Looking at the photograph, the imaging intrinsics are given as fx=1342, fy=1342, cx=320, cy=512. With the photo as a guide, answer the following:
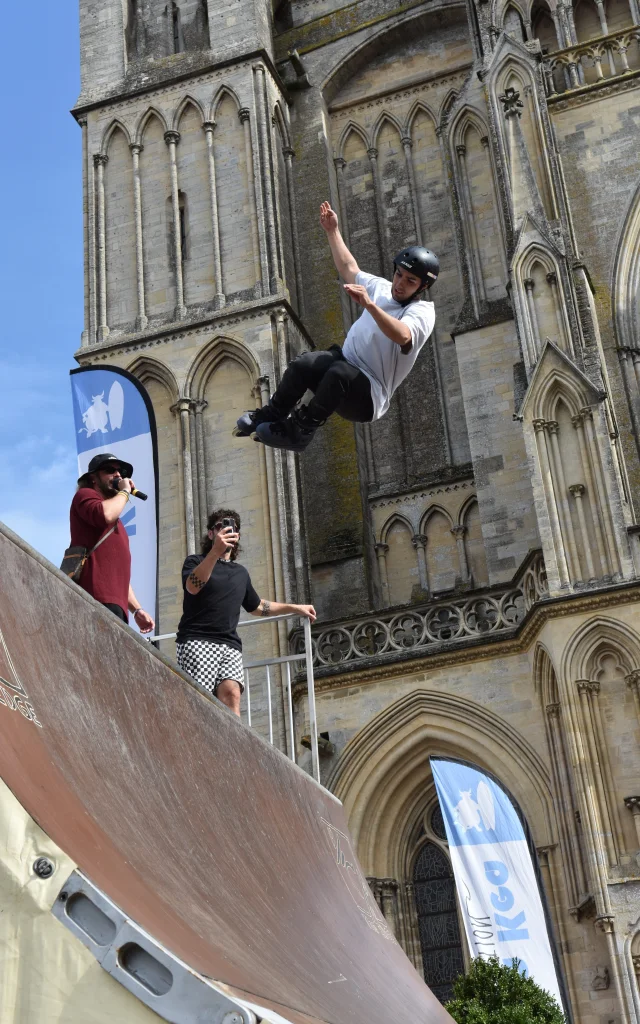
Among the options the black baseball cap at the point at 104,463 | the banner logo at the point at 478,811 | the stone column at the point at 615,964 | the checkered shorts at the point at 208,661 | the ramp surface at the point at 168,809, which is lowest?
the ramp surface at the point at 168,809

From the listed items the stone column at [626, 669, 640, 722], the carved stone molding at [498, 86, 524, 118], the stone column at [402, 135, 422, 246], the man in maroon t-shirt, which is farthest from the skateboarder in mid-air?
the stone column at [402, 135, 422, 246]

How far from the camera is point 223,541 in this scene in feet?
17.4

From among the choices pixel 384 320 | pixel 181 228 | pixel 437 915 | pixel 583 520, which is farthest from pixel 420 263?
pixel 181 228

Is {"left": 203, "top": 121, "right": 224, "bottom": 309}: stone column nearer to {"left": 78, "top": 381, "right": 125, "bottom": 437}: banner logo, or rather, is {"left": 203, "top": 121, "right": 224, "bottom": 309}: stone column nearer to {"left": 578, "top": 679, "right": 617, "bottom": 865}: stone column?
{"left": 78, "top": 381, "right": 125, "bottom": 437}: banner logo

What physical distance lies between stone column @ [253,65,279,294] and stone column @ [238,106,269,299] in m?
0.07

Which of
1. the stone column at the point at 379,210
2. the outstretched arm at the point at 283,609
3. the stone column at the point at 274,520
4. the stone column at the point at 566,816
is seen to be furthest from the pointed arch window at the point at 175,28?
the outstretched arm at the point at 283,609

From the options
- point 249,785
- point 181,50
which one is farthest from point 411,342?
point 181,50

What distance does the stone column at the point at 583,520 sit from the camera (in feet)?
39.3

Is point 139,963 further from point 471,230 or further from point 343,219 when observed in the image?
point 343,219

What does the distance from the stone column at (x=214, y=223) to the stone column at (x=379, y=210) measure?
7.16 ft

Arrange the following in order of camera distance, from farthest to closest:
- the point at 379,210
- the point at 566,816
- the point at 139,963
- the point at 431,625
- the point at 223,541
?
the point at 379,210
the point at 431,625
the point at 566,816
the point at 223,541
the point at 139,963

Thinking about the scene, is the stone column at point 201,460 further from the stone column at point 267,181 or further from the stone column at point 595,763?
the stone column at point 595,763

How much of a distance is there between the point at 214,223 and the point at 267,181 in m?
0.82

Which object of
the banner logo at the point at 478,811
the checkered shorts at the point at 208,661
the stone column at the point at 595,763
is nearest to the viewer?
the checkered shorts at the point at 208,661
